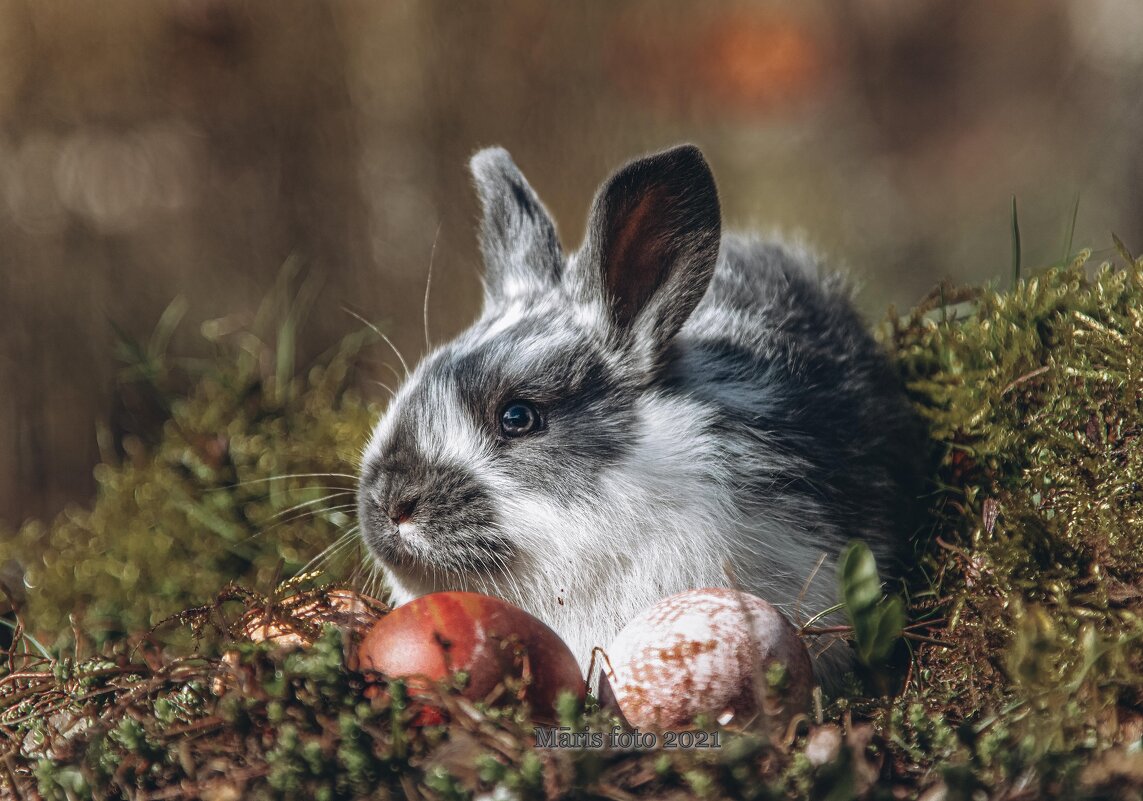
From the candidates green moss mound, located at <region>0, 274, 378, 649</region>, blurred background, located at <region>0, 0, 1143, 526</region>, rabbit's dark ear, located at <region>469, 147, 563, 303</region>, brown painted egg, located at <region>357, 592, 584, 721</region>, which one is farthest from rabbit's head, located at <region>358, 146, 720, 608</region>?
blurred background, located at <region>0, 0, 1143, 526</region>

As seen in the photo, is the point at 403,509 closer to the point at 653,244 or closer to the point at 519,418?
the point at 519,418

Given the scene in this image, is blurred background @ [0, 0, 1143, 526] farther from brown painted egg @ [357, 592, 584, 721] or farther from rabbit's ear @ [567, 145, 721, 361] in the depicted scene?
brown painted egg @ [357, 592, 584, 721]

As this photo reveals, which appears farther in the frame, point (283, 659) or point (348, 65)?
point (348, 65)

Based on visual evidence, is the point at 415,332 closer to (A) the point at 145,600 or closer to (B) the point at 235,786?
(A) the point at 145,600

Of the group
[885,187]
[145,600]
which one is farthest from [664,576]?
[885,187]

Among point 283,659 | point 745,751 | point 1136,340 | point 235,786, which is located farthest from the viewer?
point 1136,340

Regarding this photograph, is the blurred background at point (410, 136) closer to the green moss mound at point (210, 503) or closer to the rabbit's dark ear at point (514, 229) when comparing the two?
the green moss mound at point (210, 503)
